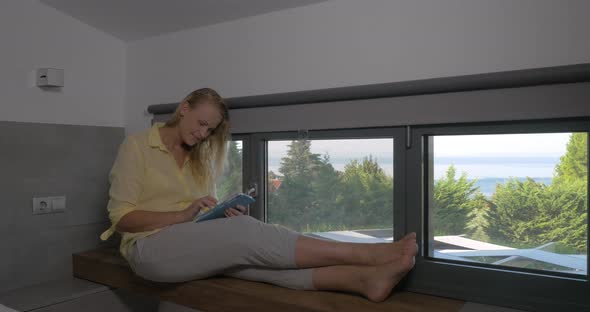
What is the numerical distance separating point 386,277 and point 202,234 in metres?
0.74

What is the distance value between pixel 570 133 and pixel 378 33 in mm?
813

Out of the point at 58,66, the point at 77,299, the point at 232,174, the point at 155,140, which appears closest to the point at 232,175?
the point at 232,174

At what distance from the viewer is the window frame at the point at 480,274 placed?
169 cm

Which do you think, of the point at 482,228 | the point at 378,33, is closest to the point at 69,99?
the point at 378,33

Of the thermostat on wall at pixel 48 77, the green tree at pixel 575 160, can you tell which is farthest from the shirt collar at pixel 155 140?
the green tree at pixel 575 160

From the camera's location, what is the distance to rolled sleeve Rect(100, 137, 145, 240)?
2.06 m

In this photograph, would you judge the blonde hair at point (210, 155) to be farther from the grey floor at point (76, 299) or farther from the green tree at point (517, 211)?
the green tree at point (517, 211)

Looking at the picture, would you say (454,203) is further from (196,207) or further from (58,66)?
(58,66)

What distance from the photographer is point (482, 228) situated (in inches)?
74.7

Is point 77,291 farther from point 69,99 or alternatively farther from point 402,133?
point 402,133

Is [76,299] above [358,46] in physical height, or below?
below

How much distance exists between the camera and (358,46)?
2055 mm

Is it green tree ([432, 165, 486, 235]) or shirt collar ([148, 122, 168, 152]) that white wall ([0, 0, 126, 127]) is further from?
green tree ([432, 165, 486, 235])

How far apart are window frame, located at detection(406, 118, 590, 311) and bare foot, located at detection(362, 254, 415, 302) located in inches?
10.3
